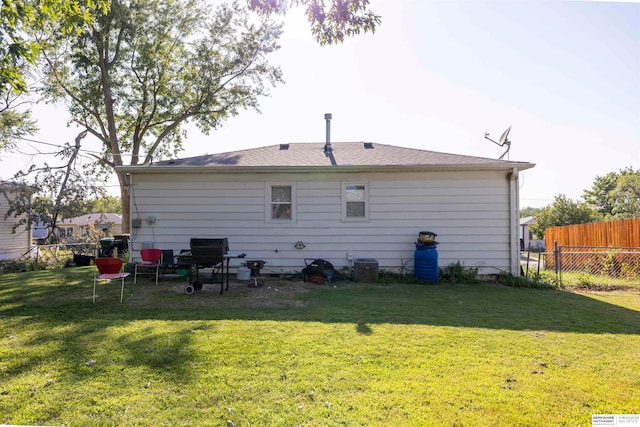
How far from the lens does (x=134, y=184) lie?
8.76 metres

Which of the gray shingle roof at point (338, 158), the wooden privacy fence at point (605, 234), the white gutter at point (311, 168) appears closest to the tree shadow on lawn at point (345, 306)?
the white gutter at point (311, 168)

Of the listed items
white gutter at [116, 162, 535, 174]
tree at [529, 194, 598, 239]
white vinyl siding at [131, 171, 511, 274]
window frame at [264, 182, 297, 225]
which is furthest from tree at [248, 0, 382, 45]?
tree at [529, 194, 598, 239]

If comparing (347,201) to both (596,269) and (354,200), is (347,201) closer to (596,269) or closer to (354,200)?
(354,200)

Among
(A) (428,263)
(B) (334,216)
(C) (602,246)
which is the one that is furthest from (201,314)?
(C) (602,246)

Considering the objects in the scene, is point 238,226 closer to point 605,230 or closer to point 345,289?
point 345,289

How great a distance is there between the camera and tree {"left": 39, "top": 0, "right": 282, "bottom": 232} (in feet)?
55.9

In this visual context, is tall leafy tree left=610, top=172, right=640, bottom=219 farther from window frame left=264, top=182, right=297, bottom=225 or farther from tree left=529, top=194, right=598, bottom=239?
window frame left=264, top=182, right=297, bottom=225

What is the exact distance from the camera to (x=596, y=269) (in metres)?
10.9

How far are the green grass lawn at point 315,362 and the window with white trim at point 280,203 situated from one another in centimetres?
319

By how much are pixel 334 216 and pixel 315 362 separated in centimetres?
560

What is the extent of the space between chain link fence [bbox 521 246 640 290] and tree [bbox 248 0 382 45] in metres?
6.05

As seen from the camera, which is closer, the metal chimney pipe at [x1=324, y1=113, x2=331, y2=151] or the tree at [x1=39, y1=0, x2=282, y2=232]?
the metal chimney pipe at [x1=324, y1=113, x2=331, y2=151]

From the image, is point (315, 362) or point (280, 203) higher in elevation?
point (280, 203)

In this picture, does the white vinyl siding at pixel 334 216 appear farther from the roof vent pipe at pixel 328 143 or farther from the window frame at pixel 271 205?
the roof vent pipe at pixel 328 143
